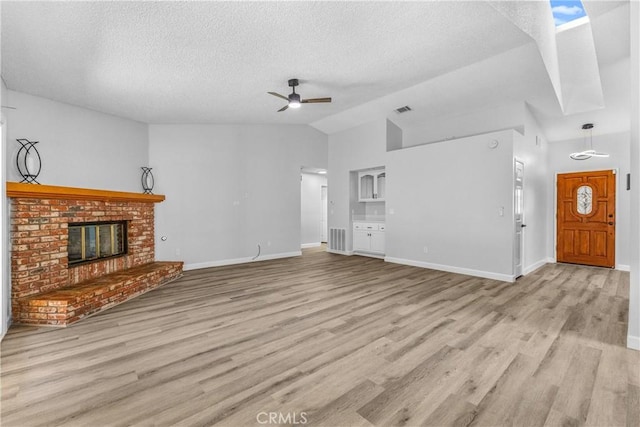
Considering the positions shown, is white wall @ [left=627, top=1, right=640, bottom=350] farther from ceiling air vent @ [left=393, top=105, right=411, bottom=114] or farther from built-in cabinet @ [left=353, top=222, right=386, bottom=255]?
built-in cabinet @ [left=353, top=222, right=386, bottom=255]

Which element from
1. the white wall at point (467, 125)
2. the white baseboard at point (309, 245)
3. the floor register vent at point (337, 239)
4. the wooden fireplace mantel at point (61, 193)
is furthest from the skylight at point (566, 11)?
the white baseboard at point (309, 245)

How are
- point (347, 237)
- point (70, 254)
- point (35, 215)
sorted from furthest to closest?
point (347, 237), point (70, 254), point (35, 215)

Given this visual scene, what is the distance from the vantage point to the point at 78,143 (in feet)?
14.3

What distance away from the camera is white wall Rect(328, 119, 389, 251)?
6.57 m

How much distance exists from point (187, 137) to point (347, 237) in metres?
4.23

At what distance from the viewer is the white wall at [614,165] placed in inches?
216

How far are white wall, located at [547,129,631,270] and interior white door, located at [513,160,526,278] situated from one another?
209 centimetres

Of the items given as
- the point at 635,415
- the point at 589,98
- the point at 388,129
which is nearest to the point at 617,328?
the point at 635,415

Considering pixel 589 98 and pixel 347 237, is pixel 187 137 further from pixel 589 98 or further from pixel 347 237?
pixel 589 98

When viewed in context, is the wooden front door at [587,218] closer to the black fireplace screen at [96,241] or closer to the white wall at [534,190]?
the white wall at [534,190]

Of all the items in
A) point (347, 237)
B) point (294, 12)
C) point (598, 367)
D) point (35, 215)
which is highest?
point (294, 12)

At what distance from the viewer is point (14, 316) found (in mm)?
2871

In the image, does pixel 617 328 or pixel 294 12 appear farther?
pixel 617 328

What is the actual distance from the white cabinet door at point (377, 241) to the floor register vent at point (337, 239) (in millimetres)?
761
